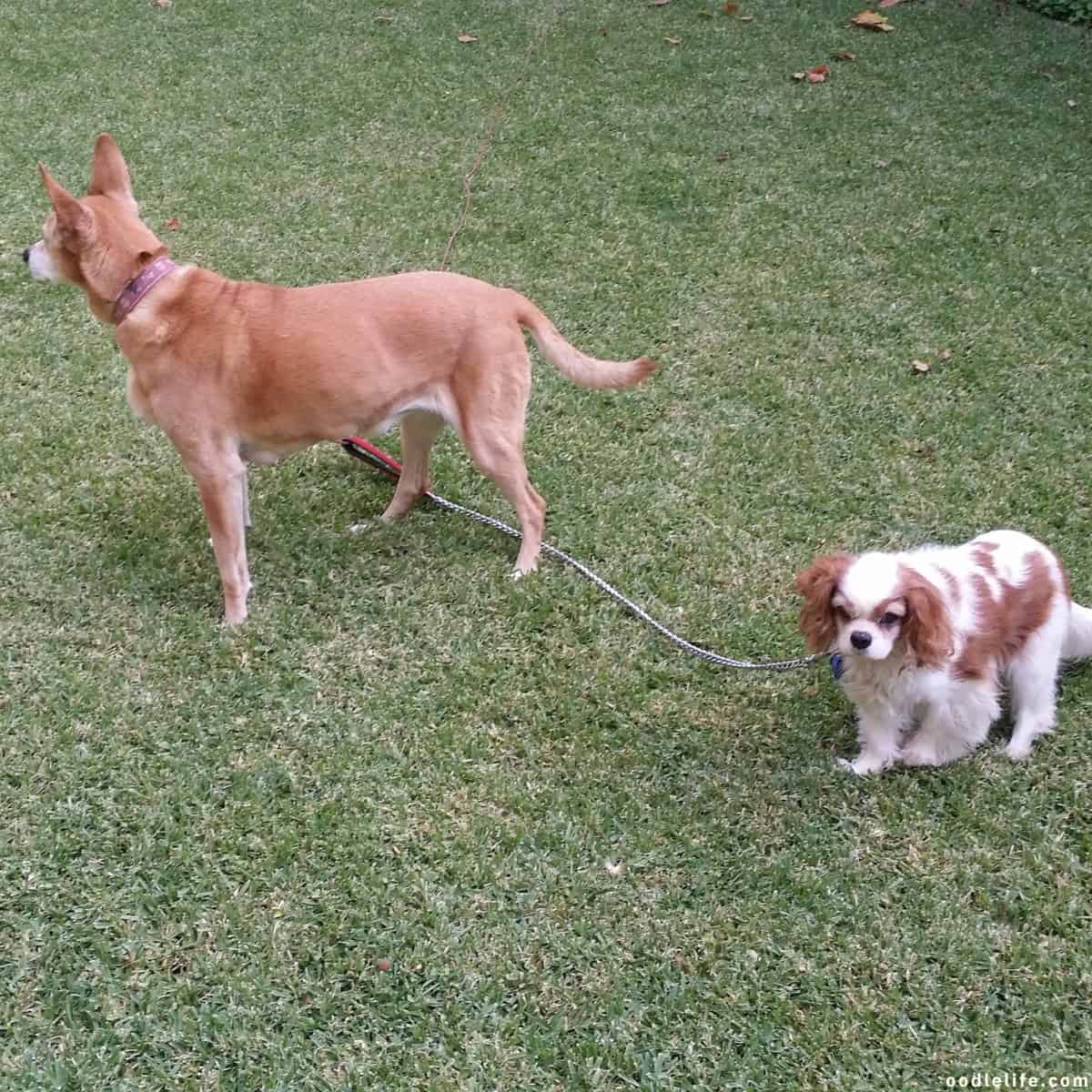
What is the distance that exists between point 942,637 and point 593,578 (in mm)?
1406

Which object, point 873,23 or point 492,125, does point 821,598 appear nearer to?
point 492,125

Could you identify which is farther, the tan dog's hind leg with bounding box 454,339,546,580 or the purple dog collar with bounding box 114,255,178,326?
the tan dog's hind leg with bounding box 454,339,546,580

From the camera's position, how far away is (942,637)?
2.64 m

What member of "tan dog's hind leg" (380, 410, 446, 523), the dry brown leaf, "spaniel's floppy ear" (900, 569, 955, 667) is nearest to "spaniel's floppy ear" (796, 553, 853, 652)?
"spaniel's floppy ear" (900, 569, 955, 667)

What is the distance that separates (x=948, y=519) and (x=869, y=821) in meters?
1.57

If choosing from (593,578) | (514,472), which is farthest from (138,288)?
(593,578)

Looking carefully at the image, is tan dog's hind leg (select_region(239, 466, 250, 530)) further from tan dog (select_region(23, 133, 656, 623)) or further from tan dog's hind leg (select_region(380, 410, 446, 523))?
tan dog's hind leg (select_region(380, 410, 446, 523))

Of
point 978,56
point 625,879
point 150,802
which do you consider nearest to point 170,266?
point 150,802

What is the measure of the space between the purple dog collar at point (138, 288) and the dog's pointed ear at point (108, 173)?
363mm

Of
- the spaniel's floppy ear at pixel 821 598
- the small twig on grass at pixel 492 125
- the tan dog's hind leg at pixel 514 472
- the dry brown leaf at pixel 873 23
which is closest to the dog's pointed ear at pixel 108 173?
the tan dog's hind leg at pixel 514 472

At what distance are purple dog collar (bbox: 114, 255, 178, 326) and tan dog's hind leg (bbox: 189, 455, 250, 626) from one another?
56cm

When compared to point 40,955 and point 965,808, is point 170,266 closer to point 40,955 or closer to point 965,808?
point 40,955

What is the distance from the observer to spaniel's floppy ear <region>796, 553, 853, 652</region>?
2.73 m

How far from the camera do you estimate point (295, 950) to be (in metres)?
2.52
